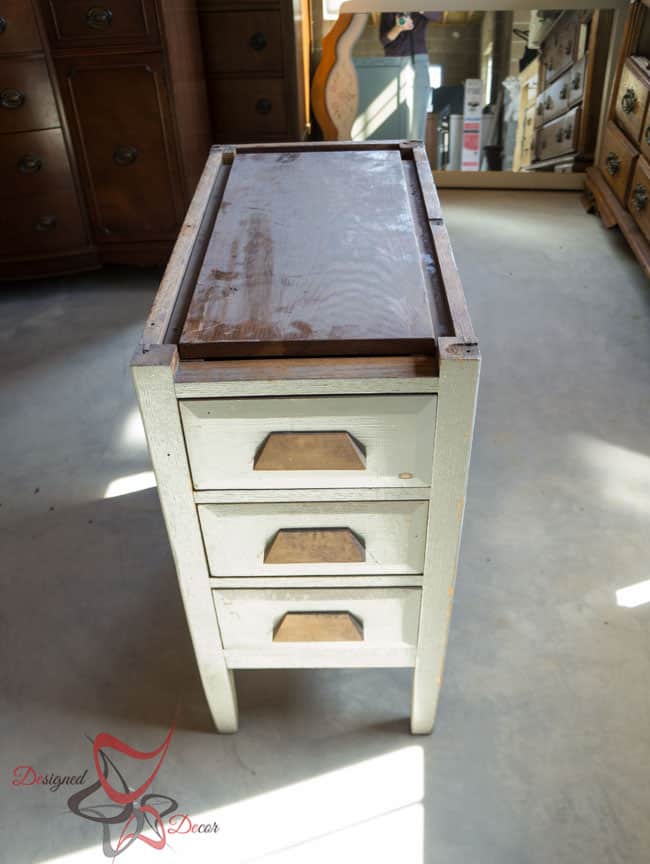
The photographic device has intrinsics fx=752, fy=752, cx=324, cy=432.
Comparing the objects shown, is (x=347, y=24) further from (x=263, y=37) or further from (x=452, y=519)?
(x=452, y=519)

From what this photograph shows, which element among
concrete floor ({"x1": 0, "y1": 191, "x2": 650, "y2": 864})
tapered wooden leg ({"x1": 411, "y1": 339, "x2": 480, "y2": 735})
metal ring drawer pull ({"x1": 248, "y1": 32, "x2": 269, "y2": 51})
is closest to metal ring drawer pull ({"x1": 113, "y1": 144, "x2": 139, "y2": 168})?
metal ring drawer pull ({"x1": 248, "y1": 32, "x2": 269, "y2": 51})

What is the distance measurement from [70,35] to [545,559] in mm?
1823

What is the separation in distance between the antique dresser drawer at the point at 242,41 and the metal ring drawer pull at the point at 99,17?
376 mm

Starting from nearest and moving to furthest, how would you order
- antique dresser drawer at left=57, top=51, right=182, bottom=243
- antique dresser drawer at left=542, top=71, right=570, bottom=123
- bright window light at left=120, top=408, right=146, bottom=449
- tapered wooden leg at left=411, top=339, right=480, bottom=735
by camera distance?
tapered wooden leg at left=411, top=339, right=480, bottom=735
bright window light at left=120, top=408, right=146, bottom=449
antique dresser drawer at left=57, top=51, right=182, bottom=243
antique dresser drawer at left=542, top=71, right=570, bottom=123

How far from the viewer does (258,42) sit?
91.4 inches

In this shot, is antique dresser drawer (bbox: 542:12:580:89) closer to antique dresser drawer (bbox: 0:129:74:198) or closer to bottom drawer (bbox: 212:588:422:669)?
antique dresser drawer (bbox: 0:129:74:198)

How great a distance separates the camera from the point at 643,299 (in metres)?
2.23

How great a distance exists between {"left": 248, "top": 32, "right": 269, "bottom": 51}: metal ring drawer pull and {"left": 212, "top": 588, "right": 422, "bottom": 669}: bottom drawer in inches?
77.4

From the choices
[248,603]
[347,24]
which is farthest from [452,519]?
[347,24]

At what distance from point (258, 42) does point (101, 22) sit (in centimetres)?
51

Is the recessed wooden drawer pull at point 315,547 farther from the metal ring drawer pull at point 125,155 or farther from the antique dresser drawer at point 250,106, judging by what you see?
the antique dresser drawer at point 250,106

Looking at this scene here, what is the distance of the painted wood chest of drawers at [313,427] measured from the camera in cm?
77

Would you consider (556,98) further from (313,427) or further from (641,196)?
(313,427)

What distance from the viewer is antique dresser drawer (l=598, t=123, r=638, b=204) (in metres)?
2.39
